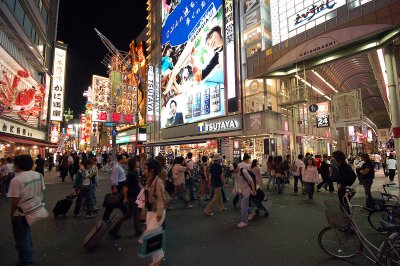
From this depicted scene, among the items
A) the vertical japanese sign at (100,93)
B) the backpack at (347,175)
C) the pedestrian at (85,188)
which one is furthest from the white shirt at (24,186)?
the vertical japanese sign at (100,93)

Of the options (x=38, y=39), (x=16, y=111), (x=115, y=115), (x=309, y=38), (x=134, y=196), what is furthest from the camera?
(x=115, y=115)

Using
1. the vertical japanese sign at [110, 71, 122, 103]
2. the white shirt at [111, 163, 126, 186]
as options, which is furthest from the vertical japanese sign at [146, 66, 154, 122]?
the white shirt at [111, 163, 126, 186]

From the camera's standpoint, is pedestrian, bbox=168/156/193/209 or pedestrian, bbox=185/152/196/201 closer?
pedestrian, bbox=168/156/193/209

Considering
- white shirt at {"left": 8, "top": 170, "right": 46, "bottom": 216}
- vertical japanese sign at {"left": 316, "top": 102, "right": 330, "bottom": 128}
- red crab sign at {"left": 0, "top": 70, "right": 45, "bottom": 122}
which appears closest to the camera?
white shirt at {"left": 8, "top": 170, "right": 46, "bottom": 216}

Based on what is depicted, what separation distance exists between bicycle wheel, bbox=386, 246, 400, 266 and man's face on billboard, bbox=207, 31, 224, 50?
21.9 meters

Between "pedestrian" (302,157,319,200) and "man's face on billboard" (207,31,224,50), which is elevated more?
"man's face on billboard" (207,31,224,50)

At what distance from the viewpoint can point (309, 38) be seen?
1402 cm

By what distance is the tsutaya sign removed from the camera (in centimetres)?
2091

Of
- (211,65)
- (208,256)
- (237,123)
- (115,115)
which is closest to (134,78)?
(115,115)

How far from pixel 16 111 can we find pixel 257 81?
2042 centimetres

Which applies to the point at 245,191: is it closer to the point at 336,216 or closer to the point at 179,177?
the point at 336,216

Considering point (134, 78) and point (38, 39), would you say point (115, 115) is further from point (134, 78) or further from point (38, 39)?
point (134, 78)

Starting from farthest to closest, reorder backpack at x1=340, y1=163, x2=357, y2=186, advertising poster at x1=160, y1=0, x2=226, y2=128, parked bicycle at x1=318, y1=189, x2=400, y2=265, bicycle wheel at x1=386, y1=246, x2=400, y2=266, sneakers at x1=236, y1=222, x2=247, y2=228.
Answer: advertising poster at x1=160, y1=0, x2=226, y2=128
backpack at x1=340, y1=163, x2=357, y2=186
sneakers at x1=236, y1=222, x2=247, y2=228
parked bicycle at x1=318, y1=189, x2=400, y2=265
bicycle wheel at x1=386, y1=246, x2=400, y2=266

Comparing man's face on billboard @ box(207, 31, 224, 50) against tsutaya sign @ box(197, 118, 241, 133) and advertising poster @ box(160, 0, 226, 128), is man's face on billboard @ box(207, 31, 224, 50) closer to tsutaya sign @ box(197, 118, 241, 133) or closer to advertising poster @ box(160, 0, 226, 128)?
advertising poster @ box(160, 0, 226, 128)
